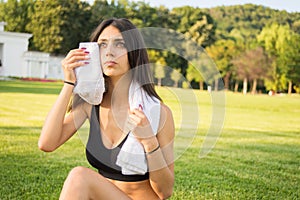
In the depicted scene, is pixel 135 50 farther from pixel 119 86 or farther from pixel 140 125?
pixel 140 125

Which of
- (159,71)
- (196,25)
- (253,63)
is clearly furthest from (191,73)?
(196,25)

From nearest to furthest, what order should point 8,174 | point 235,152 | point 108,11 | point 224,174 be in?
point 8,174
point 224,174
point 235,152
point 108,11

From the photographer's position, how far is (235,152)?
19.4 ft

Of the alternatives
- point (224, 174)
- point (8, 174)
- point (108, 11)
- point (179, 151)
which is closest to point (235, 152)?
A: point (224, 174)

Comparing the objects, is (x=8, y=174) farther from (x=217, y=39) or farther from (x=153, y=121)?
(x=217, y=39)

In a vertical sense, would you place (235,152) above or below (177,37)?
below

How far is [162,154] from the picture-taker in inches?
77.5

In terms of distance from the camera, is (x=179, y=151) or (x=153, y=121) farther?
(x=179, y=151)

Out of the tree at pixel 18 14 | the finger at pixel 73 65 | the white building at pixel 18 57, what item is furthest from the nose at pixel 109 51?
the tree at pixel 18 14

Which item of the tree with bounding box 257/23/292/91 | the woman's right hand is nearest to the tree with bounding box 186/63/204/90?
the woman's right hand

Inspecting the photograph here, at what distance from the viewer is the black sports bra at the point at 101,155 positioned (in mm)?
2074

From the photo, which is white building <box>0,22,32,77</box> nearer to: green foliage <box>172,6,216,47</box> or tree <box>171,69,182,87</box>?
green foliage <box>172,6,216,47</box>

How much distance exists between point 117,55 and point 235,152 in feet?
13.6

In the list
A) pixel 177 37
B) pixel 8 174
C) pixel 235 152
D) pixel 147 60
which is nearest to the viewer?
pixel 177 37
